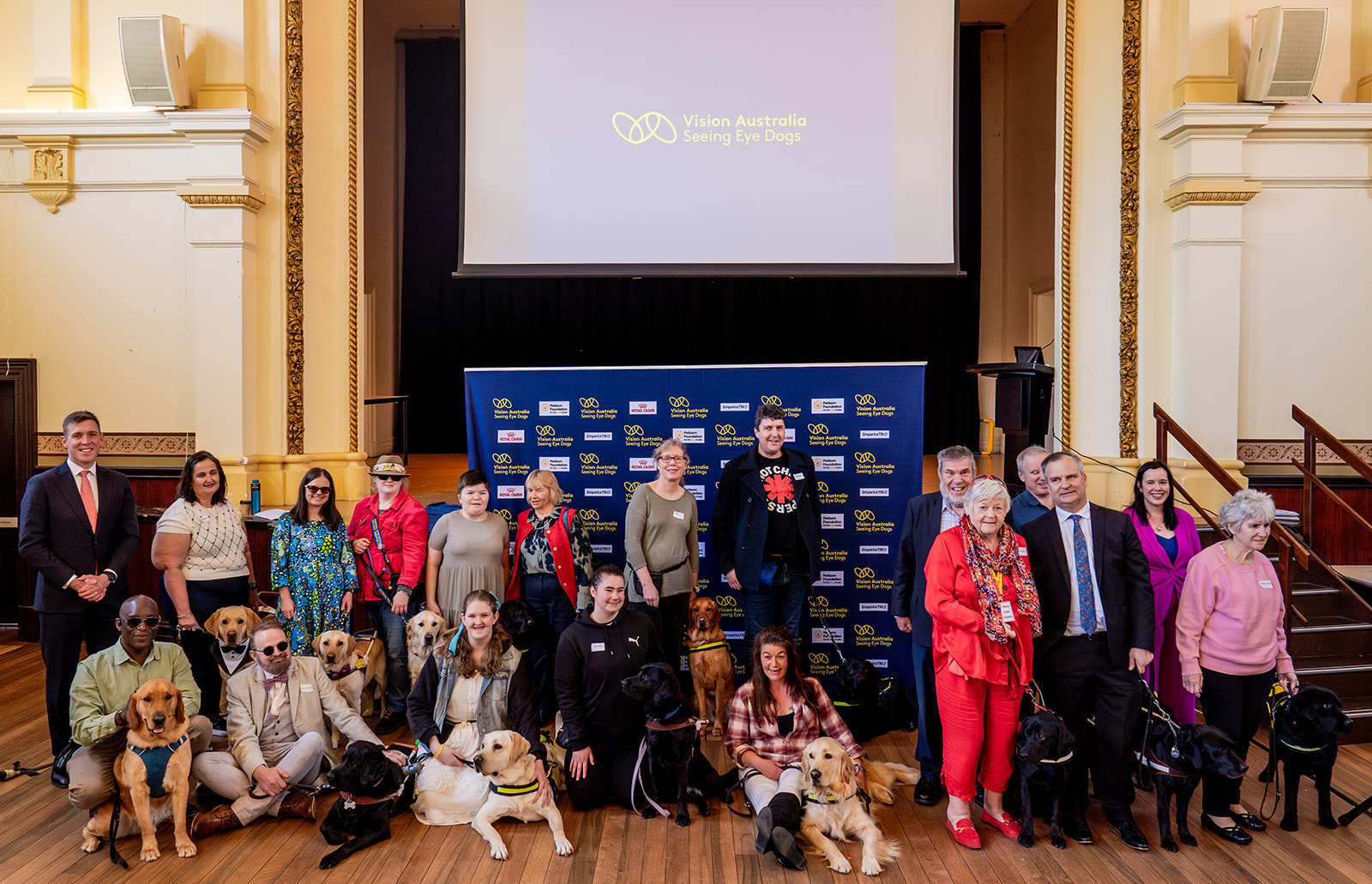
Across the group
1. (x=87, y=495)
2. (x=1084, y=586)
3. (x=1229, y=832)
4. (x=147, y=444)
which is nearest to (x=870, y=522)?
(x=1084, y=586)

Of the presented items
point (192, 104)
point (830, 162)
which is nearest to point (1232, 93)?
point (830, 162)

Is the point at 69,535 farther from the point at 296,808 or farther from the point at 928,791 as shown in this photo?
the point at 928,791

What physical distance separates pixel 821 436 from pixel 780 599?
1244 millimetres

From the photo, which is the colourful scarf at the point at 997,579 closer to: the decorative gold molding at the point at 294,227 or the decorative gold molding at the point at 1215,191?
the decorative gold molding at the point at 1215,191

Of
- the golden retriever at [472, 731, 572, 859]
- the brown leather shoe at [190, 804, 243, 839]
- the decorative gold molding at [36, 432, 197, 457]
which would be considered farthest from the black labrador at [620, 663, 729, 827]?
the decorative gold molding at [36, 432, 197, 457]

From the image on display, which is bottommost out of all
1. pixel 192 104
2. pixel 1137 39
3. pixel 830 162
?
pixel 830 162

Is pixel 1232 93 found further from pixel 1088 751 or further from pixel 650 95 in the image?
pixel 1088 751

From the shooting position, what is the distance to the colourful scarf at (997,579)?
3572 mm

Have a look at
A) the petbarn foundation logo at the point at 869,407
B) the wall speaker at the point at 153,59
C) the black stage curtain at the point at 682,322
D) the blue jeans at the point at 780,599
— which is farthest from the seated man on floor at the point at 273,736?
the black stage curtain at the point at 682,322

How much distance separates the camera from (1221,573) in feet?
12.5

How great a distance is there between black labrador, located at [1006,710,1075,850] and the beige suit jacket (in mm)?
2771

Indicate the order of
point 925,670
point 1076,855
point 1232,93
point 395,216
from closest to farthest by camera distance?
point 1076,855 < point 925,670 < point 1232,93 < point 395,216

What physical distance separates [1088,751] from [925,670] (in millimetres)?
752

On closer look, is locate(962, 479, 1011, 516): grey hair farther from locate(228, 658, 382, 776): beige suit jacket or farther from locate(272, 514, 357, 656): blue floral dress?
locate(272, 514, 357, 656): blue floral dress
